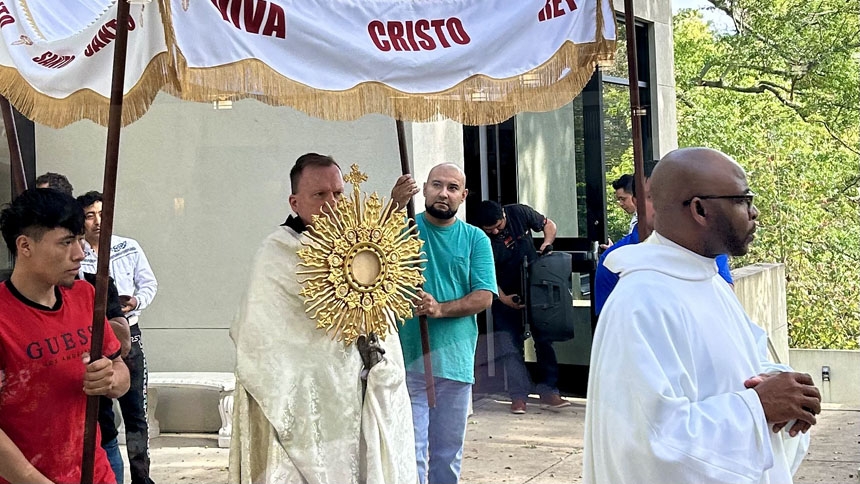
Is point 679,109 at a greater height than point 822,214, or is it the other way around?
point 679,109

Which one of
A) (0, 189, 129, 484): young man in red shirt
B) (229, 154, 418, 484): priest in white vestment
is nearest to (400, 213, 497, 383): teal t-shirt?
(229, 154, 418, 484): priest in white vestment

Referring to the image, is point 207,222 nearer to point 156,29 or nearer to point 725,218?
point 156,29

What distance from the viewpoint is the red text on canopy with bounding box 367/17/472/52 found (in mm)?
4465

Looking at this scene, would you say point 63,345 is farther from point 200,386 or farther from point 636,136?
point 200,386

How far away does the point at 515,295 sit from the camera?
670cm

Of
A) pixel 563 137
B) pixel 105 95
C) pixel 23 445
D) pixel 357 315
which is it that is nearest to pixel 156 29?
pixel 105 95

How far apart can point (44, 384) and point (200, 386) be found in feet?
10.2

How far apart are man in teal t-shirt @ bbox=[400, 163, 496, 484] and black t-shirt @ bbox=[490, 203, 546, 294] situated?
4.06ft

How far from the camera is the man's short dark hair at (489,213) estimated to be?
6.47 m

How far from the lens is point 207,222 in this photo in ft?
19.8

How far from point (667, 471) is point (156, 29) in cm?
254

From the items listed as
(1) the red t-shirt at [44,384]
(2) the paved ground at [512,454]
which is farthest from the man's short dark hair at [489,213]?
(1) the red t-shirt at [44,384]

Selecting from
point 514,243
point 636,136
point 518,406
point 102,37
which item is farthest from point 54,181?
→ point 518,406

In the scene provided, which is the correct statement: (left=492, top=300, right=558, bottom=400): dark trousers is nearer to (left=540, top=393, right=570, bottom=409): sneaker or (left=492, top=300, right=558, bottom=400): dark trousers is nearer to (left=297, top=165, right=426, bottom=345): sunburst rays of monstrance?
(left=540, top=393, right=570, bottom=409): sneaker
